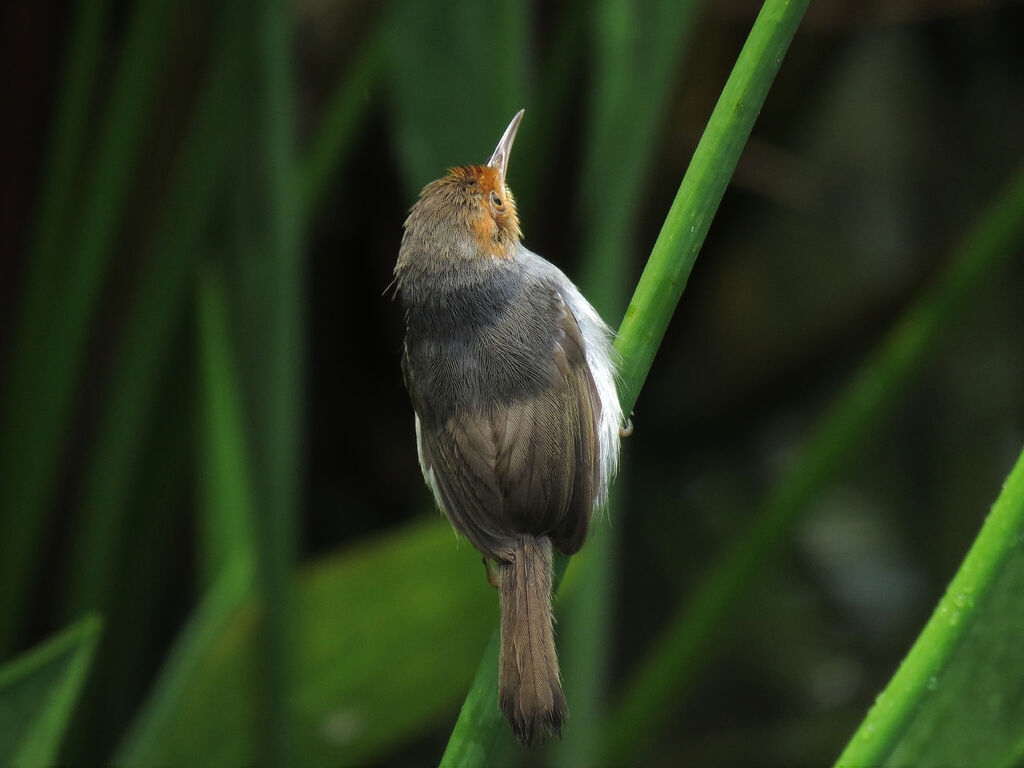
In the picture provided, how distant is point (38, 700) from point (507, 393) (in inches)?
19.3

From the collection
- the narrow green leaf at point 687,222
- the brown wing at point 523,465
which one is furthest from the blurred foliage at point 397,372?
the narrow green leaf at point 687,222

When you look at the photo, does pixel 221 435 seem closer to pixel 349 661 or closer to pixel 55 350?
pixel 55 350

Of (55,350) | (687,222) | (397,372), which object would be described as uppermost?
(687,222)

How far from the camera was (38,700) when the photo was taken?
0.78m

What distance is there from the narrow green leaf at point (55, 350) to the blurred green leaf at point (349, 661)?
1.23ft

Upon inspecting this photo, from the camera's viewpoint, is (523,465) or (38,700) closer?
(38,700)

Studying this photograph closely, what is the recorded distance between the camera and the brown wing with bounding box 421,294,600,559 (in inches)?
38.4

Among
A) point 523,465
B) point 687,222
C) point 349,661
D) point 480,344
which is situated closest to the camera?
point 687,222

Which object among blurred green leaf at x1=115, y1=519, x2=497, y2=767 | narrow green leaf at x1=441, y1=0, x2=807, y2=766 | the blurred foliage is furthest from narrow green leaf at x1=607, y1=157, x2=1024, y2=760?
narrow green leaf at x1=441, y1=0, x2=807, y2=766

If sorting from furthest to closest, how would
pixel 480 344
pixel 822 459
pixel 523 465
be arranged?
pixel 822 459 < pixel 480 344 < pixel 523 465

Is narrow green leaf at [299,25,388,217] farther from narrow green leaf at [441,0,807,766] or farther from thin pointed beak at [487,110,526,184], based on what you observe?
narrow green leaf at [441,0,807,766]

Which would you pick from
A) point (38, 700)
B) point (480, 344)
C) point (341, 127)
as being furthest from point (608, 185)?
point (38, 700)

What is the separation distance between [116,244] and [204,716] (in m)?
1.10

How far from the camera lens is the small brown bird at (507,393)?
95cm
